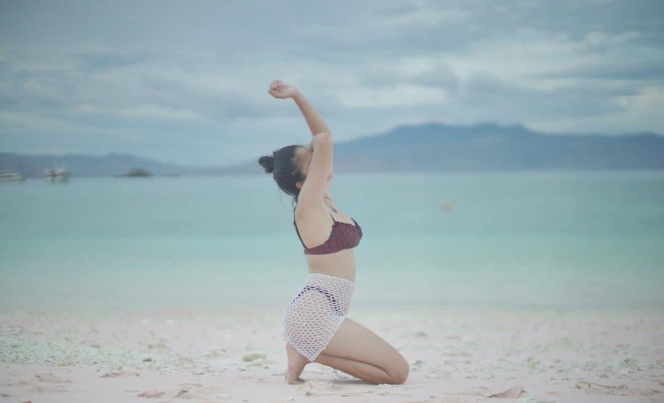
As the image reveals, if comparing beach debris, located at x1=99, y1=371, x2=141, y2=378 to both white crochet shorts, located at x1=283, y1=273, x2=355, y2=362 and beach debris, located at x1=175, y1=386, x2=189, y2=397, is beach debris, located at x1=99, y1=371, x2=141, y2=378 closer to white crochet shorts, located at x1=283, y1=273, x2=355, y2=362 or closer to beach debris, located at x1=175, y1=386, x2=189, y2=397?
beach debris, located at x1=175, y1=386, x2=189, y2=397

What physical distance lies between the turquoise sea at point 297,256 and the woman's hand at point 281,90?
18.6 ft

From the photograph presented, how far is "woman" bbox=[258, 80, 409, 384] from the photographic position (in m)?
3.42

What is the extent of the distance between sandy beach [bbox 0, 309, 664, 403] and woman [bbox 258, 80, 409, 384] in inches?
5.0

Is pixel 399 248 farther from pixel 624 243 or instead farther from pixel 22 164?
pixel 22 164

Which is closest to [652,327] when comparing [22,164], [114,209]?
[22,164]

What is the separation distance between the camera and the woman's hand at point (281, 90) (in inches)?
135

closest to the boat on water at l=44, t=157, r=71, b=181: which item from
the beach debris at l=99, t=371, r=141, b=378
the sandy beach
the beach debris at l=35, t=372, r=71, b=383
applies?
the sandy beach

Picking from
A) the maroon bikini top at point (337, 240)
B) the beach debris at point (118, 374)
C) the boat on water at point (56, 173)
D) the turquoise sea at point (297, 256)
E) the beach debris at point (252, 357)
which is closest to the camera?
the maroon bikini top at point (337, 240)

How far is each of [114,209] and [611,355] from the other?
2345 cm

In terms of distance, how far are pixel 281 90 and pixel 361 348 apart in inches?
51.9

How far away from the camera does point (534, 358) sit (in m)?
5.20

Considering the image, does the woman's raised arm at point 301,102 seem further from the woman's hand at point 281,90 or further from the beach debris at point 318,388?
the beach debris at point 318,388

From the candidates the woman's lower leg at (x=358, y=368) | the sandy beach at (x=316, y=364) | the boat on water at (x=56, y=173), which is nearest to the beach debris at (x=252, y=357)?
the sandy beach at (x=316, y=364)

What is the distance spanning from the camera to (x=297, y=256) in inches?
553
